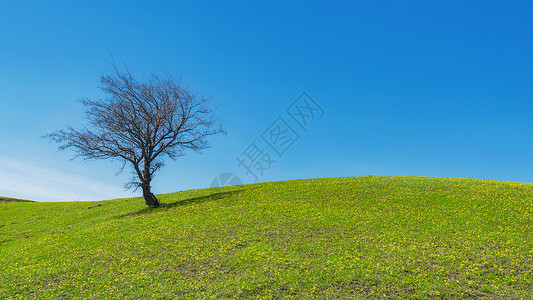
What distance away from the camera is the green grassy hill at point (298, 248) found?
53.2ft

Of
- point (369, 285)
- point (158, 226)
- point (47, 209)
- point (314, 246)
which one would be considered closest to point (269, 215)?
point (314, 246)

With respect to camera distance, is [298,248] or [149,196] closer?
[298,248]

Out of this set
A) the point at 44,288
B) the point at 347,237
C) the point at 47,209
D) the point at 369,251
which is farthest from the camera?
the point at 47,209

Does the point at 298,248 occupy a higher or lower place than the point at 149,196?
lower

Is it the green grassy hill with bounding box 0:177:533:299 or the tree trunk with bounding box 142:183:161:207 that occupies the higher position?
the tree trunk with bounding box 142:183:161:207

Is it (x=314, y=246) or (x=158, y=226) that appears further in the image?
(x=158, y=226)

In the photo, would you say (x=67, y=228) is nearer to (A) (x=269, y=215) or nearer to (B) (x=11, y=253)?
(B) (x=11, y=253)

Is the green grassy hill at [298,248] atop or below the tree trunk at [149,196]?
below

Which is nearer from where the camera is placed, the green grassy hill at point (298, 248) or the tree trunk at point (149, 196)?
the green grassy hill at point (298, 248)

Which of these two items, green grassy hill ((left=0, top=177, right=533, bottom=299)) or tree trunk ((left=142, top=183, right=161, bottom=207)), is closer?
green grassy hill ((left=0, top=177, right=533, bottom=299))

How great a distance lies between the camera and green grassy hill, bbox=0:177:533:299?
Answer: 53.2 ft

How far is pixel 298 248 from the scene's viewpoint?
20734mm

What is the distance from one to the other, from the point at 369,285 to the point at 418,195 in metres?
19.2

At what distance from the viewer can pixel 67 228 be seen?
109 feet
